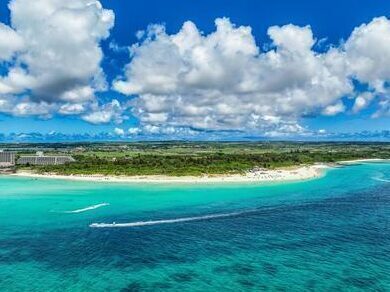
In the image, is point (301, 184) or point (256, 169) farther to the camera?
point (256, 169)

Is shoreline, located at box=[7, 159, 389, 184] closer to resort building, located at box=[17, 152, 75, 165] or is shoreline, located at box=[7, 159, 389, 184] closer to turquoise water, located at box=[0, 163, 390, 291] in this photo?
resort building, located at box=[17, 152, 75, 165]

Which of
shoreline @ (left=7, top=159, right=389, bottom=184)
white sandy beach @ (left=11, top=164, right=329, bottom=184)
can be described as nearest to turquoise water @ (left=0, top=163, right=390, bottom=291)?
shoreline @ (left=7, top=159, right=389, bottom=184)

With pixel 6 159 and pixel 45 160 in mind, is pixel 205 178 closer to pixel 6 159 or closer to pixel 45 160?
pixel 45 160

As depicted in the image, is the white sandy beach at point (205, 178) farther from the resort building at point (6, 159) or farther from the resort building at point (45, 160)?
the resort building at point (6, 159)

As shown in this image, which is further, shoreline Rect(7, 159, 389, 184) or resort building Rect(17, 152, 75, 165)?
resort building Rect(17, 152, 75, 165)

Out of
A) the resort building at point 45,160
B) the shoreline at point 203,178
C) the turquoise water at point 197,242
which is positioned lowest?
the turquoise water at point 197,242

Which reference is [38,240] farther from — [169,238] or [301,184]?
[301,184]

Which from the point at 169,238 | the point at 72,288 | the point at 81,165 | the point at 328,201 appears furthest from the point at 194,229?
the point at 81,165

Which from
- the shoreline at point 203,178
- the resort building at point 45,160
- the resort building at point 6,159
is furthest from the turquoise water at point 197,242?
the resort building at point 6,159

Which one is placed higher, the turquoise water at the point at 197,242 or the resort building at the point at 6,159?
the resort building at the point at 6,159
